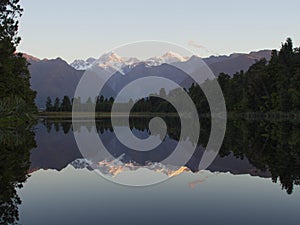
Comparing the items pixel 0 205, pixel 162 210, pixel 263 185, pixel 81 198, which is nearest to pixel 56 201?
pixel 81 198

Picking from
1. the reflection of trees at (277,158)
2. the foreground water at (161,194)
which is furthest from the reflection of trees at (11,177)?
the reflection of trees at (277,158)

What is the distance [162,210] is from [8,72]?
46.2m

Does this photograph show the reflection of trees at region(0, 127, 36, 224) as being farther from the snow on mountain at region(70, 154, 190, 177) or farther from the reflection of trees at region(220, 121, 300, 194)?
the reflection of trees at region(220, 121, 300, 194)

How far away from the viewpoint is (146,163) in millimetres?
28781

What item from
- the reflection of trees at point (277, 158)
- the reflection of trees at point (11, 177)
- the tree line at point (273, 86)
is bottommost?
the reflection of trees at point (11, 177)

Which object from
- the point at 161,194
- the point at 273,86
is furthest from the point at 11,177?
the point at 273,86

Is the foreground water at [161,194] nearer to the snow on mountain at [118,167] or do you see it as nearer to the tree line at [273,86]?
the snow on mountain at [118,167]

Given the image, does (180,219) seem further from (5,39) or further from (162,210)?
(5,39)

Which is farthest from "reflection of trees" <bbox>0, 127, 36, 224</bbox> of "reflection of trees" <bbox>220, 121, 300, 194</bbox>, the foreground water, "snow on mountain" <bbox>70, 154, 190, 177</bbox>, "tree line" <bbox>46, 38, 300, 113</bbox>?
"tree line" <bbox>46, 38, 300, 113</bbox>

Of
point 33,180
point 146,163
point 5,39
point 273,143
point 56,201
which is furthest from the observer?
point 5,39

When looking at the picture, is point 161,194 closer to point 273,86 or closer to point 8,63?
point 8,63

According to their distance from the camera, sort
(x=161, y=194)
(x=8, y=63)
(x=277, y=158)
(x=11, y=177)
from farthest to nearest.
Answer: (x=8, y=63) → (x=277, y=158) → (x=11, y=177) → (x=161, y=194)

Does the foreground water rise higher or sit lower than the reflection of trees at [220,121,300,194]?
lower

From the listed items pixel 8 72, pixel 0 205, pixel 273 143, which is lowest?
pixel 0 205
